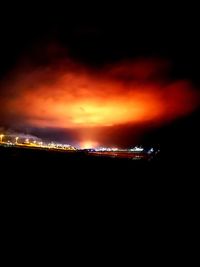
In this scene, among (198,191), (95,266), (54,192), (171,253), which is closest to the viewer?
(95,266)

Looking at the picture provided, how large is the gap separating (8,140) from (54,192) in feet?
602

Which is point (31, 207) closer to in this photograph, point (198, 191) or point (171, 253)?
point (171, 253)

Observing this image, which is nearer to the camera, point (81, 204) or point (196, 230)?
point (196, 230)

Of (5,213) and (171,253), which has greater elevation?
(5,213)

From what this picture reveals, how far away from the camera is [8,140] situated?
608 feet

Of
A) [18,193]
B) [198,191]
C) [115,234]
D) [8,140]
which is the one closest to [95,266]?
[115,234]

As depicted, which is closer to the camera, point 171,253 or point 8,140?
point 171,253

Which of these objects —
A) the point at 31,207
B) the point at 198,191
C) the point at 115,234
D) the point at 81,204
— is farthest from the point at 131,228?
the point at 198,191

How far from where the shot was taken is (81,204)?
11977mm

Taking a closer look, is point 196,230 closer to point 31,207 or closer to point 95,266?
point 95,266

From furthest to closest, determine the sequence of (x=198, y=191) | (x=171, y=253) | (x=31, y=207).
→ (x=198, y=191) → (x=31, y=207) → (x=171, y=253)

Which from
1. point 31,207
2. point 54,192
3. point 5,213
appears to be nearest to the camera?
point 5,213

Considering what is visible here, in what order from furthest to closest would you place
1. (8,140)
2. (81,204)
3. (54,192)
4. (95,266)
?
(8,140)
(54,192)
(81,204)
(95,266)

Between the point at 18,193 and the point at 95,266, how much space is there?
→ 7379 mm
